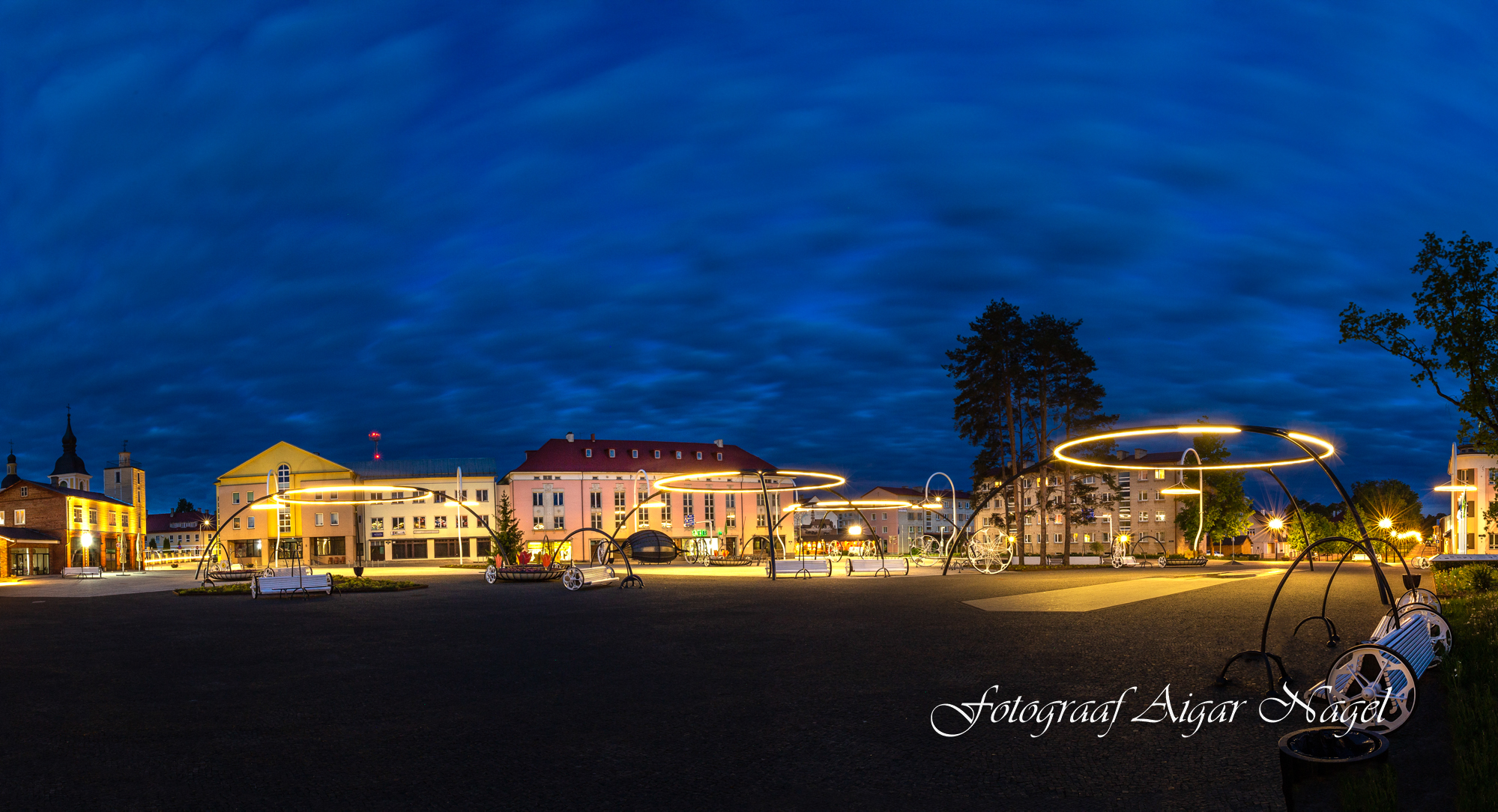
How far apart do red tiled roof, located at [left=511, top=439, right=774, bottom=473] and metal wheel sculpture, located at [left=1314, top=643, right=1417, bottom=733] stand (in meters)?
78.1

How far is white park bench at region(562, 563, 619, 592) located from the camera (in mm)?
27688

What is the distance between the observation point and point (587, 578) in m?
28.2

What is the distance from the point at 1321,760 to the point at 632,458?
8565cm

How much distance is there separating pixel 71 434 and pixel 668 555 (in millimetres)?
75919

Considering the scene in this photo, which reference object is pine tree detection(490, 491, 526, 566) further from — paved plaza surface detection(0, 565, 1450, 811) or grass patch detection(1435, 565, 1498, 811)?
grass patch detection(1435, 565, 1498, 811)

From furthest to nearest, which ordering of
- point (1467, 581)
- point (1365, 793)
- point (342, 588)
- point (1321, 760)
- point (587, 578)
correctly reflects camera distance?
point (342, 588) → point (587, 578) → point (1467, 581) → point (1365, 793) → point (1321, 760)

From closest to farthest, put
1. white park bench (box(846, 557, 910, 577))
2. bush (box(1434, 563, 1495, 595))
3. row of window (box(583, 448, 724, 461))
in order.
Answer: bush (box(1434, 563, 1495, 595)), white park bench (box(846, 557, 910, 577)), row of window (box(583, 448, 724, 461))

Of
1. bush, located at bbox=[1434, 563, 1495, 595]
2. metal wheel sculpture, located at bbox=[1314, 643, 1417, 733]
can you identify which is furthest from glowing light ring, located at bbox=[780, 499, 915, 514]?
metal wheel sculpture, located at bbox=[1314, 643, 1417, 733]

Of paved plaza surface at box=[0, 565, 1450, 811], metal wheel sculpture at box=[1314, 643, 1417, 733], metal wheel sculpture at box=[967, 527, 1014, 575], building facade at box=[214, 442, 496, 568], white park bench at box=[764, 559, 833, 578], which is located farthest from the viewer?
building facade at box=[214, 442, 496, 568]

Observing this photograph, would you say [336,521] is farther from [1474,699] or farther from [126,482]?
[1474,699]

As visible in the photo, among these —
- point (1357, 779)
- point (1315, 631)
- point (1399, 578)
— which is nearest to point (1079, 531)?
point (1399, 578)

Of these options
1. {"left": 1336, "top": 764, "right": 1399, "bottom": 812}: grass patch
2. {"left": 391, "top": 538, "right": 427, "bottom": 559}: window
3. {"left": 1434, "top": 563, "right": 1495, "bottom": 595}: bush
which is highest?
{"left": 1336, "top": 764, "right": 1399, "bottom": 812}: grass patch

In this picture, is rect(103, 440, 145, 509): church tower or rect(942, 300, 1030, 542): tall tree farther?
rect(103, 440, 145, 509): church tower

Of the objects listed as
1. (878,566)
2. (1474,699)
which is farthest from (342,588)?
(1474,699)
